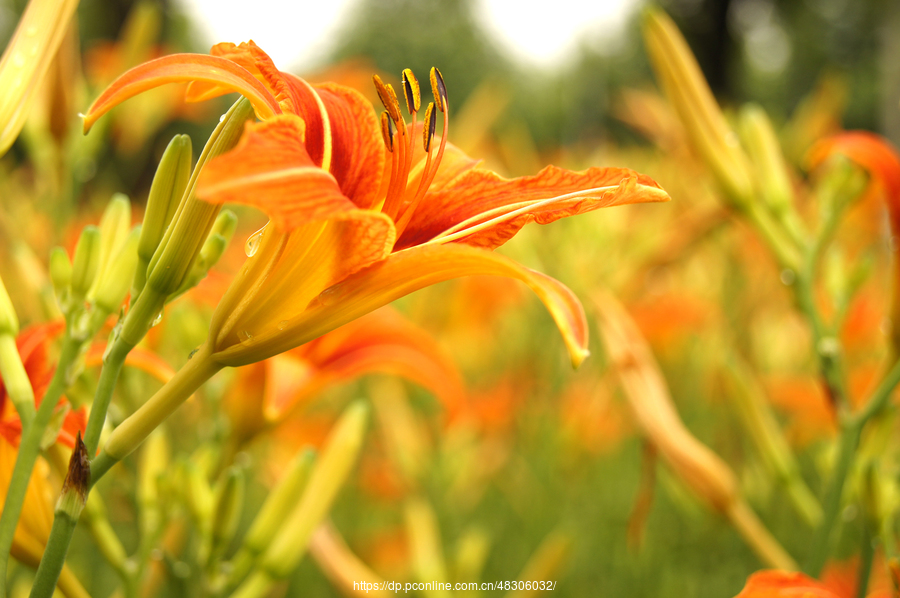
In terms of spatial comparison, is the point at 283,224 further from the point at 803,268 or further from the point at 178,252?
the point at 803,268

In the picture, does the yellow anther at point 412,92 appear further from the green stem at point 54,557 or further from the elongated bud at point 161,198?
the green stem at point 54,557

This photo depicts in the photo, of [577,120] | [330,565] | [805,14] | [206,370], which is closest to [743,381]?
[330,565]

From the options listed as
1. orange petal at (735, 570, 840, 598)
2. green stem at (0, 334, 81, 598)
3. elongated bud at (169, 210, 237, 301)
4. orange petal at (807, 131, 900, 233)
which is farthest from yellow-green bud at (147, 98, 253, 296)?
orange petal at (807, 131, 900, 233)

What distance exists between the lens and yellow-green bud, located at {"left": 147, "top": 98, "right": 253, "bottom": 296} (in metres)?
0.50

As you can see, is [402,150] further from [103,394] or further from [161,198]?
[103,394]

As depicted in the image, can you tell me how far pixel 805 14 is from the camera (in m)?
17.8

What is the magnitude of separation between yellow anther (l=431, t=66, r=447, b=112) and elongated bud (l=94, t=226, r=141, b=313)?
0.31 meters

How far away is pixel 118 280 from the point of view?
0.60 meters

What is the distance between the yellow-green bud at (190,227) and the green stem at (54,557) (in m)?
0.18

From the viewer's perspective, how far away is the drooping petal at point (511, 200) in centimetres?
51

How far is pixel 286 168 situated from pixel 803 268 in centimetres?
98

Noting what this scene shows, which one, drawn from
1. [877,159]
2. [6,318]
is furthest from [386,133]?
[877,159]

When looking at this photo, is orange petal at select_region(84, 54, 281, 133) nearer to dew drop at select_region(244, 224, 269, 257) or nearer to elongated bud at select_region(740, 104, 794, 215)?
dew drop at select_region(244, 224, 269, 257)

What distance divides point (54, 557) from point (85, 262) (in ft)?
0.83
